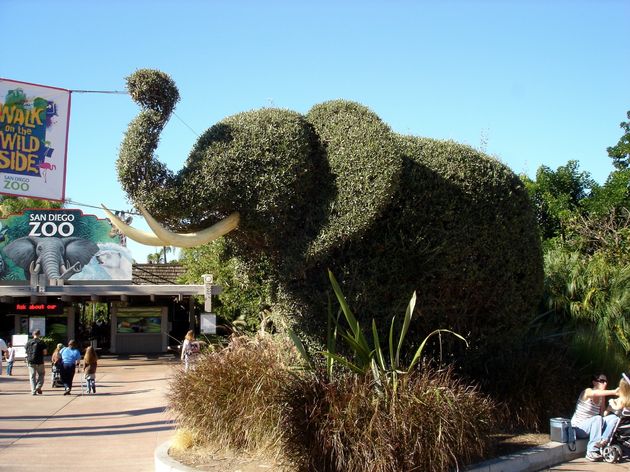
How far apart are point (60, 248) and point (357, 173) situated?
65.8 feet

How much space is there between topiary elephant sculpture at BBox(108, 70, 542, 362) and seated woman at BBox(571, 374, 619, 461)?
51.5 inches

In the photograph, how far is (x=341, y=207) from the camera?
665 centimetres

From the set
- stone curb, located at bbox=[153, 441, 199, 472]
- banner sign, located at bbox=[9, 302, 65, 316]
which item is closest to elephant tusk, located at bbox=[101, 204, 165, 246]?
stone curb, located at bbox=[153, 441, 199, 472]

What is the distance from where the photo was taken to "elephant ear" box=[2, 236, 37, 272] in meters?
23.8

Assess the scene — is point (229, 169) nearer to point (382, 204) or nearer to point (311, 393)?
point (382, 204)

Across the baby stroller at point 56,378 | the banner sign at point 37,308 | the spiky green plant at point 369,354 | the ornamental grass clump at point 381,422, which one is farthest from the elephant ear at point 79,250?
the ornamental grass clump at point 381,422

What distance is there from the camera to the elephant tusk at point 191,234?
20.5 feet

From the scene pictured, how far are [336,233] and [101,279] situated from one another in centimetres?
1929

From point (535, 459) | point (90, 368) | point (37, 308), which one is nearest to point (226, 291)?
point (90, 368)

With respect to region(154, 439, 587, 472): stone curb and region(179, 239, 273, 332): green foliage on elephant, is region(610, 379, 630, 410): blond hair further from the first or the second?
region(179, 239, 273, 332): green foliage on elephant

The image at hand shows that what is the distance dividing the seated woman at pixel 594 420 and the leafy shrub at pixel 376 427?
188cm

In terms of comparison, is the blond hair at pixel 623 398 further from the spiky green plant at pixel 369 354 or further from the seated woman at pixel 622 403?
the spiky green plant at pixel 369 354

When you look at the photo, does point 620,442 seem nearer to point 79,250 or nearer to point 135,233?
point 135,233

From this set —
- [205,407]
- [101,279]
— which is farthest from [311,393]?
[101,279]
